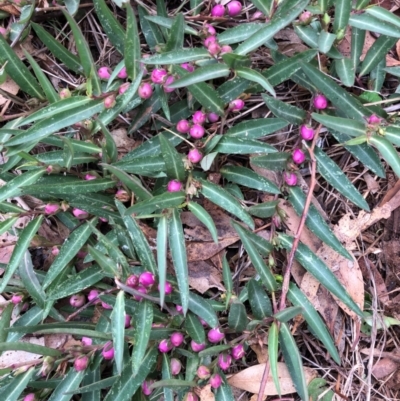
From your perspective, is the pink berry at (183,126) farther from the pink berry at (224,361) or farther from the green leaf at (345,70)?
the pink berry at (224,361)

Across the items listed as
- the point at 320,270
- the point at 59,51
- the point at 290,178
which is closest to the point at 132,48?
the point at 59,51

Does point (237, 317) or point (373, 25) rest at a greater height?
point (373, 25)

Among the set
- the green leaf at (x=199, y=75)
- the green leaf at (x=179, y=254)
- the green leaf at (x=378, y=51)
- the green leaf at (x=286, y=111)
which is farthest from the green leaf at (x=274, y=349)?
the green leaf at (x=378, y=51)

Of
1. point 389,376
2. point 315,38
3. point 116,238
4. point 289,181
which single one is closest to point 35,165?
point 116,238

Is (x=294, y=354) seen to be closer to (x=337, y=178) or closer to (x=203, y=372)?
(x=203, y=372)

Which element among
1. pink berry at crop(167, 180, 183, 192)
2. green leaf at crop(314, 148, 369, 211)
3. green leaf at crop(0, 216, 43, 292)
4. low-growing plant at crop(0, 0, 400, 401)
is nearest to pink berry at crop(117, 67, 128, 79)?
low-growing plant at crop(0, 0, 400, 401)

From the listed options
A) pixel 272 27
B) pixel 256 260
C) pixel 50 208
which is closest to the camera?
pixel 272 27
